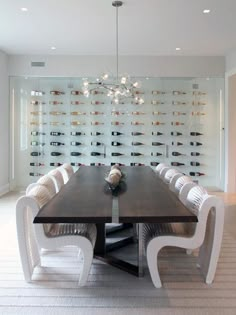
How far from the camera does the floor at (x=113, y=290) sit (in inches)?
99.1

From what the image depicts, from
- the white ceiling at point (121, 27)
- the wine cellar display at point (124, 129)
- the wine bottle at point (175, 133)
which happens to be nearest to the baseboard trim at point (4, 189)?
the wine cellar display at point (124, 129)

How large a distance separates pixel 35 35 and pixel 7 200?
337 cm

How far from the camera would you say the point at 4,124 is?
7.47m

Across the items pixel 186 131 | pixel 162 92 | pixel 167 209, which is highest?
pixel 162 92

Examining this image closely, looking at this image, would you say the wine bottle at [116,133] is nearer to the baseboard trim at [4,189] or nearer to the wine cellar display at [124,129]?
the wine cellar display at [124,129]

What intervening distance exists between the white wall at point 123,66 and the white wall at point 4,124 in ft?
0.92

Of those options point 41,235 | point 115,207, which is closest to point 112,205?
point 115,207

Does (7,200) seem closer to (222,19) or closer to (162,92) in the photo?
(162,92)

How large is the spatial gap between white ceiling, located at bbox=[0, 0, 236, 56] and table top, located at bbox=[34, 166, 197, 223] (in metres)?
2.69

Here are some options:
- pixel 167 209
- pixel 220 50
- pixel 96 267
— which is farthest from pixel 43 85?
pixel 167 209

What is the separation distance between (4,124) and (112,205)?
5529 millimetres

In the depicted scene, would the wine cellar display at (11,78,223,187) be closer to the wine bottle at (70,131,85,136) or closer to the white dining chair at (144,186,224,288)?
the wine bottle at (70,131,85,136)

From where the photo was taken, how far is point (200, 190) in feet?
10.1

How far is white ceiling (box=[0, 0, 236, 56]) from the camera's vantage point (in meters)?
4.66
